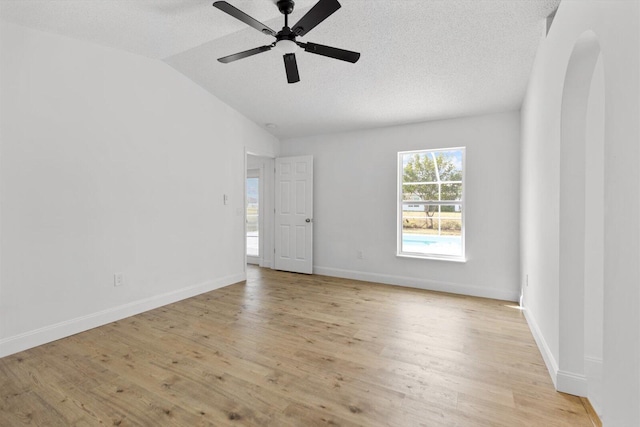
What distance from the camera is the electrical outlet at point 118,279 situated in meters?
3.26

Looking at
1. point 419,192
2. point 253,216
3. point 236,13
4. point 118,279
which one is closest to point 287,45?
point 236,13

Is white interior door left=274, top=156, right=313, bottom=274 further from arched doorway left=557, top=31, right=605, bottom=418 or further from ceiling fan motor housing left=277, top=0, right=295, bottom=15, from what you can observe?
arched doorway left=557, top=31, right=605, bottom=418

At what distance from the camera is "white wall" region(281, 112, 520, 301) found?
3936 mm

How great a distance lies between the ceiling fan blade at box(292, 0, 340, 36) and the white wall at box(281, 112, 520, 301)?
281cm

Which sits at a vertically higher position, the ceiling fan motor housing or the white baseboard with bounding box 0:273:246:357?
the ceiling fan motor housing

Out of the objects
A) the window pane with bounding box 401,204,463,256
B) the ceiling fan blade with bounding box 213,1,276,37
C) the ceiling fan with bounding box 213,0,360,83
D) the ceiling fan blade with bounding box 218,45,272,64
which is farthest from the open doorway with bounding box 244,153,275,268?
the ceiling fan blade with bounding box 213,1,276,37

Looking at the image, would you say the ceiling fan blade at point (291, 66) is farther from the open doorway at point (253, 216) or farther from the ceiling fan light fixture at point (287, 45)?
the open doorway at point (253, 216)

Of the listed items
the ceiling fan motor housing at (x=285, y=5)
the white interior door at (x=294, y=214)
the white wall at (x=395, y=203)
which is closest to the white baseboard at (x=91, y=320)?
the white interior door at (x=294, y=214)

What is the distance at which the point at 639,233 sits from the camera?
96 cm

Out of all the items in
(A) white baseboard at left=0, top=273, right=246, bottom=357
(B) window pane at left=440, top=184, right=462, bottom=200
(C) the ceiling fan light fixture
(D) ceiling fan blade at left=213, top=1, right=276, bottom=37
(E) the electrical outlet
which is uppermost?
(D) ceiling fan blade at left=213, top=1, right=276, bottom=37

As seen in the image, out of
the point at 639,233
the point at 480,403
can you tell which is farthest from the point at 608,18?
the point at 480,403

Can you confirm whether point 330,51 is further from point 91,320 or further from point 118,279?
point 91,320

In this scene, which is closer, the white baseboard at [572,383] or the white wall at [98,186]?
the white baseboard at [572,383]

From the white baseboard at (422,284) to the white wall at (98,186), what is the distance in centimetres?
187
